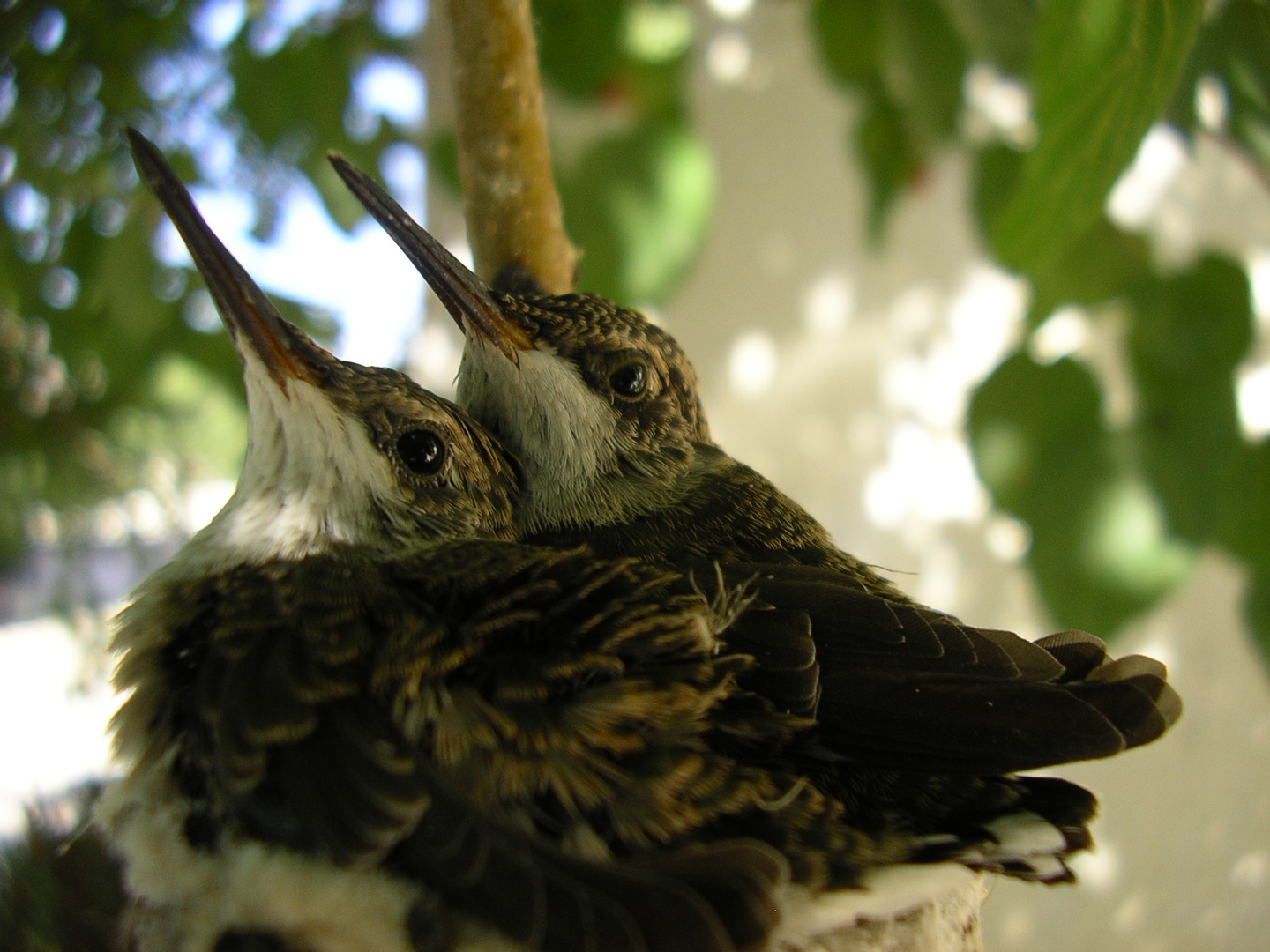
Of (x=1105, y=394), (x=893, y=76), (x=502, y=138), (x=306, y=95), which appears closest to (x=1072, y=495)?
(x=1105, y=394)

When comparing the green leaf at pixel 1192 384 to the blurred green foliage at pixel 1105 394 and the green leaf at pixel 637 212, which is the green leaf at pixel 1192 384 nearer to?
the blurred green foliage at pixel 1105 394

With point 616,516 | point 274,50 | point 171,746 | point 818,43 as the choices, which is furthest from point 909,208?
point 171,746

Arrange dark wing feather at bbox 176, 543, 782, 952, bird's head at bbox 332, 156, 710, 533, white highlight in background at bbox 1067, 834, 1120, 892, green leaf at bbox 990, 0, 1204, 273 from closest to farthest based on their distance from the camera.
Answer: dark wing feather at bbox 176, 543, 782, 952, green leaf at bbox 990, 0, 1204, 273, bird's head at bbox 332, 156, 710, 533, white highlight in background at bbox 1067, 834, 1120, 892

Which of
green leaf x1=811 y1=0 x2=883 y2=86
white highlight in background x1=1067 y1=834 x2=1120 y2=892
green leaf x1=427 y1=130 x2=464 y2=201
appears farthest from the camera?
white highlight in background x1=1067 y1=834 x2=1120 y2=892

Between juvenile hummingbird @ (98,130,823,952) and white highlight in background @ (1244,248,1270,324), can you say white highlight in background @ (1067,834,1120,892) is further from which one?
juvenile hummingbird @ (98,130,823,952)

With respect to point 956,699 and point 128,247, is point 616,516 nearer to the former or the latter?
point 956,699

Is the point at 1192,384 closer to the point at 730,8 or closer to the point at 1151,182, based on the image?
the point at 1151,182

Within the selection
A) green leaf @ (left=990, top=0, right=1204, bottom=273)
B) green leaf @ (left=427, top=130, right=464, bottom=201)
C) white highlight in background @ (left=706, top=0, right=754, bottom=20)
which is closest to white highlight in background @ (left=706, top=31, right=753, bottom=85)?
white highlight in background @ (left=706, top=0, right=754, bottom=20)
